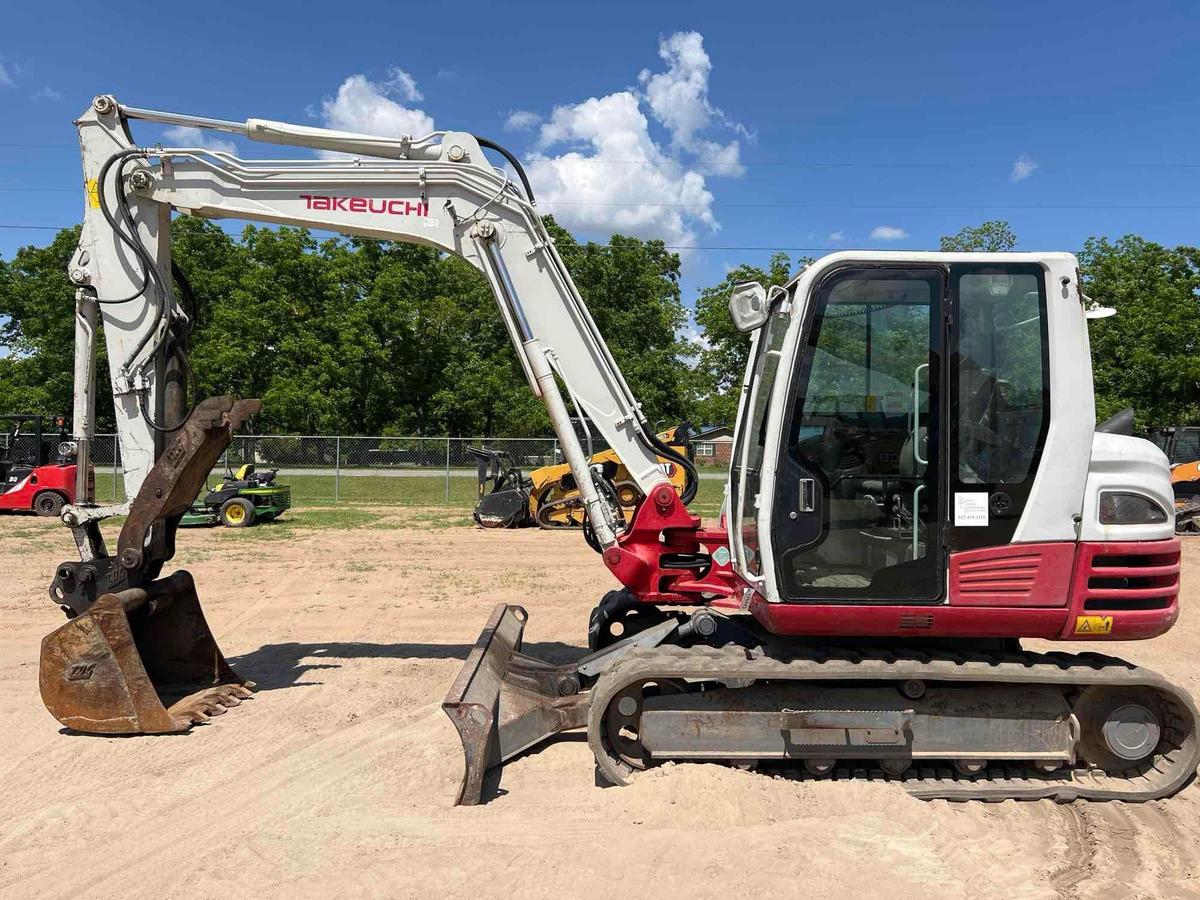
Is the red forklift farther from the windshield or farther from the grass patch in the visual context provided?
the windshield

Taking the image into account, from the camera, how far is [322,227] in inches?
226

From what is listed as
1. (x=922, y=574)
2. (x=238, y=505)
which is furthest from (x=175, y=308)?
(x=238, y=505)

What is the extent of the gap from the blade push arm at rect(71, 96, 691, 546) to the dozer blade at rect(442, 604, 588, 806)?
4.48ft

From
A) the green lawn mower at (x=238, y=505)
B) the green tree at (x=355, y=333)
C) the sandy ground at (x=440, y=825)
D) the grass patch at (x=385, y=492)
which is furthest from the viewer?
the green tree at (x=355, y=333)

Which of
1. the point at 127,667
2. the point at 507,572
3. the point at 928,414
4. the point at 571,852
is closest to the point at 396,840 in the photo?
the point at 571,852

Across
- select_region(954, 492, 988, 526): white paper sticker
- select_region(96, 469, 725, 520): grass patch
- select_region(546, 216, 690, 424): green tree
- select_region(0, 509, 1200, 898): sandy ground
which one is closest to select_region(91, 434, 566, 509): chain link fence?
select_region(96, 469, 725, 520): grass patch

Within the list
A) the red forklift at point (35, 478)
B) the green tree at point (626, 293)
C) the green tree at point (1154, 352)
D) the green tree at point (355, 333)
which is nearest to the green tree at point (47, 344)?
the green tree at point (355, 333)

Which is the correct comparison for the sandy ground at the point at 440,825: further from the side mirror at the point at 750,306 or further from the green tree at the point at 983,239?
the green tree at the point at 983,239

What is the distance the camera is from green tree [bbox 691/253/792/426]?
1133 inches

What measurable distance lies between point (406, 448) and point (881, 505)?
21678mm

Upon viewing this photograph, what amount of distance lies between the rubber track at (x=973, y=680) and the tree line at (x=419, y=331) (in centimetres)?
2400

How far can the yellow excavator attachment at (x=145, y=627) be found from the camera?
17.1 feet

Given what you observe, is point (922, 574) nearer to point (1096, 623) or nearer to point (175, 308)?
point (1096, 623)

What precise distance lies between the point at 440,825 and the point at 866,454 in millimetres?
2917
